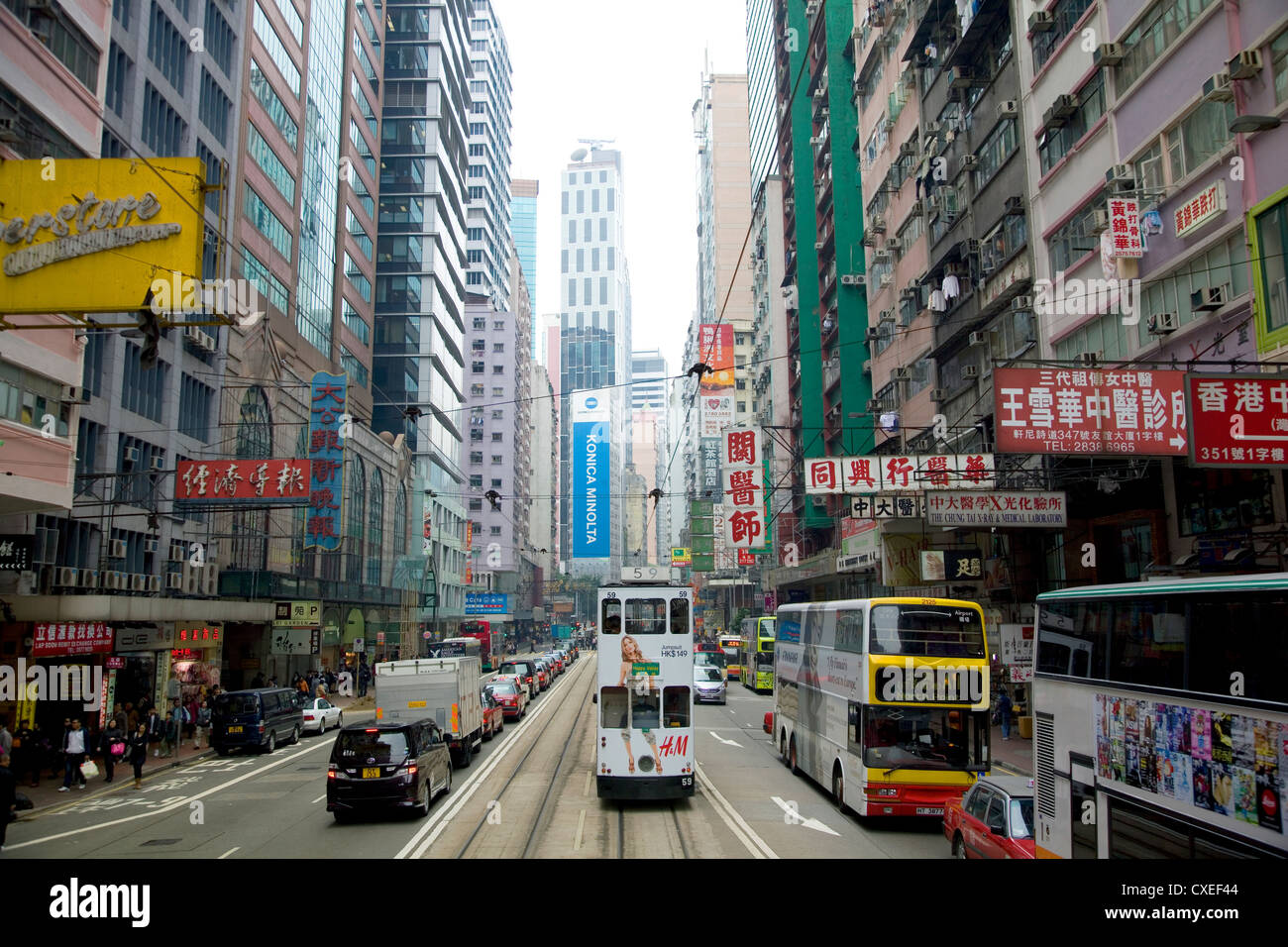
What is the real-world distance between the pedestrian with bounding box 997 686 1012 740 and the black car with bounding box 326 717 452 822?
54.6 ft

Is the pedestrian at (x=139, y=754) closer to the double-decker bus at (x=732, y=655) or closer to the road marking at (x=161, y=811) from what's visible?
the road marking at (x=161, y=811)

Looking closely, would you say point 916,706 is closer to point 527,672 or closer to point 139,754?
point 139,754

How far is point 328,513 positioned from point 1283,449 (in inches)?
1354

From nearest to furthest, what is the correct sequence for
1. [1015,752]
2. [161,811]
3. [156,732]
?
1. [161,811]
2. [1015,752]
3. [156,732]

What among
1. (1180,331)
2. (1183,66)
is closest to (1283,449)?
(1180,331)

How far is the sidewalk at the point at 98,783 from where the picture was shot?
18.3 meters

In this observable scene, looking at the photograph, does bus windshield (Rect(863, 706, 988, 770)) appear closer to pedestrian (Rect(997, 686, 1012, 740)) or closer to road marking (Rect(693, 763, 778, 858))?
road marking (Rect(693, 763, 778, 858))

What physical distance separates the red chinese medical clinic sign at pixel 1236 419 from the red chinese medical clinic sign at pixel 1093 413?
70.2 inches

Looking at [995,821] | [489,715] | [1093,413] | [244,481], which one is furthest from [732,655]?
[995,821]

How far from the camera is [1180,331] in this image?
17.3 meters

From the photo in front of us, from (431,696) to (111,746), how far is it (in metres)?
7.55

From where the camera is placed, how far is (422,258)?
74.2 m
